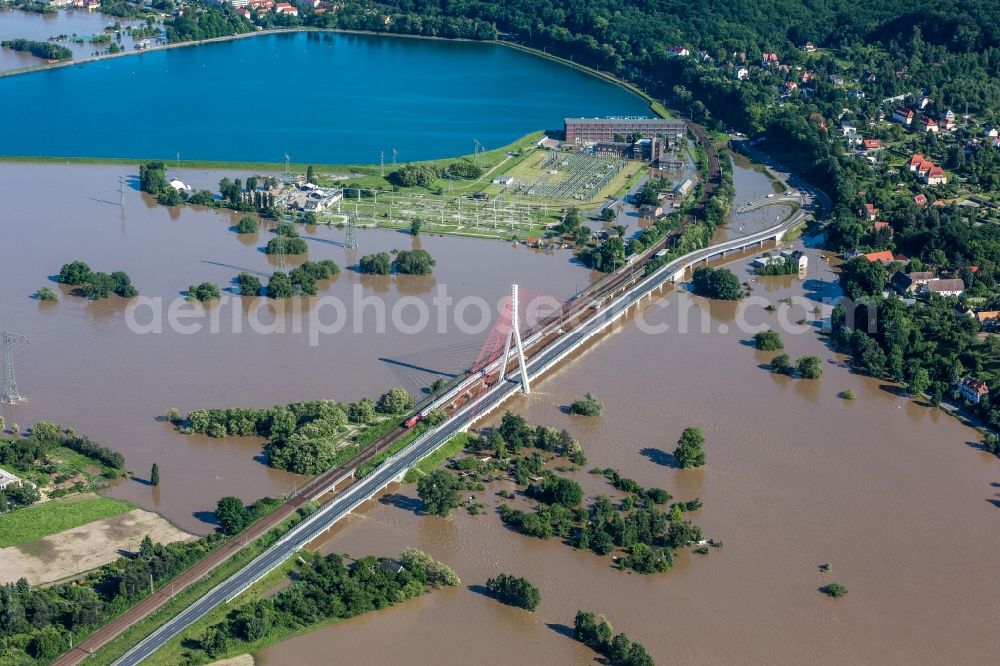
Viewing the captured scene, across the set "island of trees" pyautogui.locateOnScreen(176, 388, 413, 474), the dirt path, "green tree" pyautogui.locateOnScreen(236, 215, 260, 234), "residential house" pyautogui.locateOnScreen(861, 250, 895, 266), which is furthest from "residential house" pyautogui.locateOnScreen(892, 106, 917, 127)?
the dirt path

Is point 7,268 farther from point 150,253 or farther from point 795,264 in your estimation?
point 795,264

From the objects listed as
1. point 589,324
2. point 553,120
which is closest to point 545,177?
point 553,120

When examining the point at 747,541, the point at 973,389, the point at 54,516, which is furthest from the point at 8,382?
the point at 973,389

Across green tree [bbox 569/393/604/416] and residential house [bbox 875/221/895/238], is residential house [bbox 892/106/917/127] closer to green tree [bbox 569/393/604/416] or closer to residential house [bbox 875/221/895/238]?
residential house [bbox 875/221/895/238]

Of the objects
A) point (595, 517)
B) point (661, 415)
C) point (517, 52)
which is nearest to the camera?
point (595, 517)

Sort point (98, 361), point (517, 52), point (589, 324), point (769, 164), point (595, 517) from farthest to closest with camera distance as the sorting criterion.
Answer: point (517, 52) < point (769, 164) < point (589, 324) < point (98, 361) < point (595, 517)

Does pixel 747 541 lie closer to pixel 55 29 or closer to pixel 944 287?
pixel 944 287

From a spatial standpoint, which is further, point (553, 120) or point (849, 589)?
point (553, 120)
